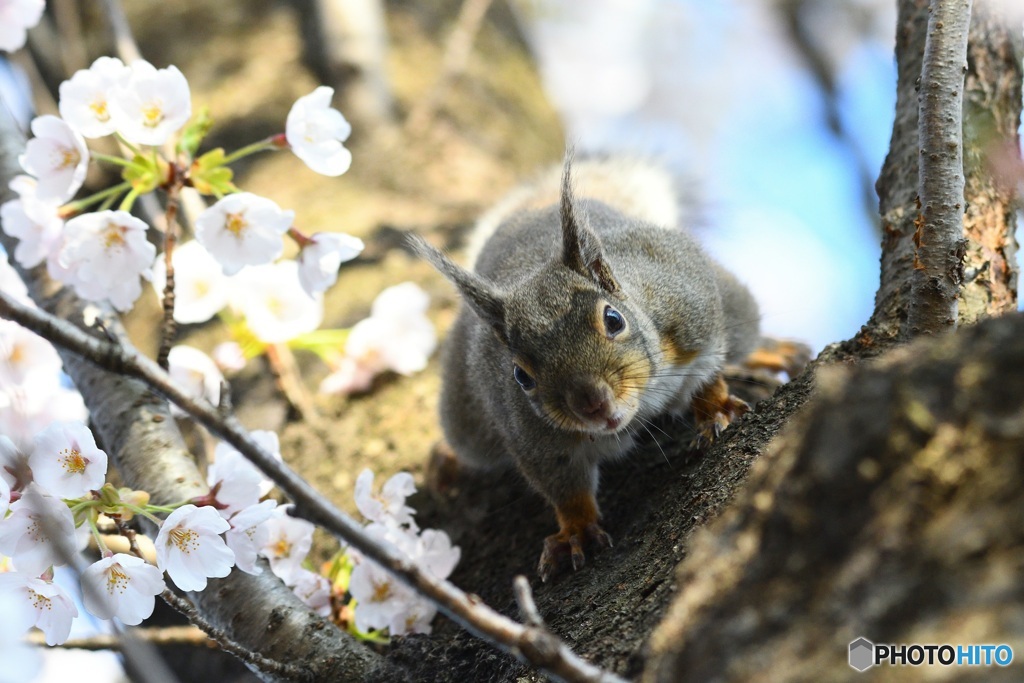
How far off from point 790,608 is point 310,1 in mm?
3384

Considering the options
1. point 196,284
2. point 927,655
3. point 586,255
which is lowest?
point 927,655

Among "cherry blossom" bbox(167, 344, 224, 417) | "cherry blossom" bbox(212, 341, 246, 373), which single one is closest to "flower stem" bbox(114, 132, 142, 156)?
"cherry blossom" bbox(167, 344, 224, 417)

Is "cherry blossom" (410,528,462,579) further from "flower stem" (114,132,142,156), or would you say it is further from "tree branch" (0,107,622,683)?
"flower stem" (114,132,142,156)

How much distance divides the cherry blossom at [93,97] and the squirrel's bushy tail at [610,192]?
4.84ft

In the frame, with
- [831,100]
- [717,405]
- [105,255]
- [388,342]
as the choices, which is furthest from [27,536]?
[831,100]

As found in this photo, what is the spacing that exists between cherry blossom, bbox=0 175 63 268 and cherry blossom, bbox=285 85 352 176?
55 centimetres

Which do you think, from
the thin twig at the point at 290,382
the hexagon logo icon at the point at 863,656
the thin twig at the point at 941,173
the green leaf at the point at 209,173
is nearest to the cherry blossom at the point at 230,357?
the thin twig at the point at 290,382

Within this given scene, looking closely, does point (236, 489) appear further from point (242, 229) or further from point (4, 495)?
point (242, 229)

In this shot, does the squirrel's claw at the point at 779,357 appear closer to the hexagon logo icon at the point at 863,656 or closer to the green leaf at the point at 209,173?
the green leaf at the point at 209,173

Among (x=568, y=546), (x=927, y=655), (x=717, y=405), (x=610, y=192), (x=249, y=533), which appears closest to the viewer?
(x=927, y=655)

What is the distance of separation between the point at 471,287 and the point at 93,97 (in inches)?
36.8

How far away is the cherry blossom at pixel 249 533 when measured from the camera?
5.62ft

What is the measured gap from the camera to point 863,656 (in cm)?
83

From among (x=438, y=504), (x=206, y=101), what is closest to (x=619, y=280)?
(x=438, y=504)
